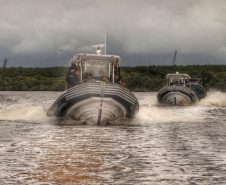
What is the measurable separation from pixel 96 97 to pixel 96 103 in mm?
305

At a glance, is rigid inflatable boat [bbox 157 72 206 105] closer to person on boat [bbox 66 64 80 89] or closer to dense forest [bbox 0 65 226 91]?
person on boat [bbox 66 64 80 89]

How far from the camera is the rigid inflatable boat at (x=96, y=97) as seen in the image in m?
15.9

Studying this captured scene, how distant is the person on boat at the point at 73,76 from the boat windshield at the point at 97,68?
593 mm

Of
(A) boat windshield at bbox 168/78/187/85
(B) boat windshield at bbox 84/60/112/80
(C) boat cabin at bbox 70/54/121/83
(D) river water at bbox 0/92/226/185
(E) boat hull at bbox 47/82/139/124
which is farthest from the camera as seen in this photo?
(A) boat windshield at bbox 168/78/187/85

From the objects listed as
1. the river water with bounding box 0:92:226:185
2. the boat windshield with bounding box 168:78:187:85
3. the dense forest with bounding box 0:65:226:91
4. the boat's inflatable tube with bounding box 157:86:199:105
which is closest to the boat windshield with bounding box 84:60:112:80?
the river water with bounding box 0:92:226:185

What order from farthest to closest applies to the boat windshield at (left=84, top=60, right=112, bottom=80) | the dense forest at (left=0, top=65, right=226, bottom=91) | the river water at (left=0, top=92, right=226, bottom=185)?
1. the dense forest at (left=0, top=65, right=226, bottom=91)
2. the boat windshield at (left=84, top=60, right=112, bottom=80)
3. the river water at (left=0, top=92, right=226, bottom=185)

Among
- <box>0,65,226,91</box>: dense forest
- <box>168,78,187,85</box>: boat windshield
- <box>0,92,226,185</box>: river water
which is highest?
<box>0,65,226,91</box>: dense forest

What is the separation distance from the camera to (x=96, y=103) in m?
16.0

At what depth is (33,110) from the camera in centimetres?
2519

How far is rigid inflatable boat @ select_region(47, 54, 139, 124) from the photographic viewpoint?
1587 centimetres

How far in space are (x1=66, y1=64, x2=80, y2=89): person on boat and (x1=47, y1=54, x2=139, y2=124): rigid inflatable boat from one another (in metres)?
0.24

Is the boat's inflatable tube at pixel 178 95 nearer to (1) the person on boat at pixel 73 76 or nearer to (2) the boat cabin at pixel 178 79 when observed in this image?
Result: (2) the boat cabin at pixel 178 79

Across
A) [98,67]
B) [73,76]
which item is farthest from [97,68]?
[73,76]

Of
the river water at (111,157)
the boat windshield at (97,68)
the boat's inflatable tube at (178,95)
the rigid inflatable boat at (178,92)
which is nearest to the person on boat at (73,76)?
the boat windshield at (97,68)
